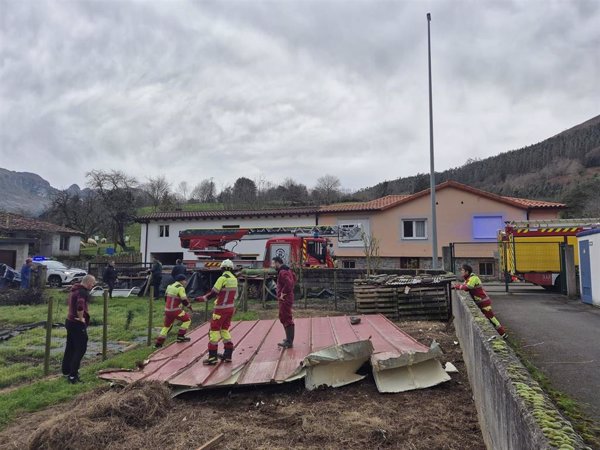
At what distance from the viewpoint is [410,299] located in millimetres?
12539

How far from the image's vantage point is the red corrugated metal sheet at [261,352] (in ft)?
21.3

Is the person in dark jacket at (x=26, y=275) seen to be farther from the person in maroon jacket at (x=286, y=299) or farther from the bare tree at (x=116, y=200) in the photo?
the bare tree at (x=116, y=200)

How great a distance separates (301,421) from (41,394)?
12.9 feet

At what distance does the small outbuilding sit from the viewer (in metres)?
12.4

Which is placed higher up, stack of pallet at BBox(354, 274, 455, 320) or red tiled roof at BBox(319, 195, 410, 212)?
red tiled roof at BBox(319, 195, 410, 212)

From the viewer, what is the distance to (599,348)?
7.43 m

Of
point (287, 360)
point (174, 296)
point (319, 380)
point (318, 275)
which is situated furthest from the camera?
point (318, 275)

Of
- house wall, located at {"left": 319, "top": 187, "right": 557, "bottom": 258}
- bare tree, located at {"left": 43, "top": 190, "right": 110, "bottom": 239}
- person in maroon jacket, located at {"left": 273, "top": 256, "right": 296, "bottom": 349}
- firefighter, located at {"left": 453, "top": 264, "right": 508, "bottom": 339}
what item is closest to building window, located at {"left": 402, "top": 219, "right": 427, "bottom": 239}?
house wall, located at {"left": 319, "top": 187, "right": 557, "bottom": 258}

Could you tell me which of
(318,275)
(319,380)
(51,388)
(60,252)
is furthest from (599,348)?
(60,252)

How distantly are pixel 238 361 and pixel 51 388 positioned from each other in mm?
2796

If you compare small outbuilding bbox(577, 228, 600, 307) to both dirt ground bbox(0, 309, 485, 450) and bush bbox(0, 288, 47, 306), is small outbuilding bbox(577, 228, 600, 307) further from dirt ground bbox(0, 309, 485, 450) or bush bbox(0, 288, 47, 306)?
bush bbox(0, 288, 47, 306)

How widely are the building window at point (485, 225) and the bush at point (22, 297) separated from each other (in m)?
23.8

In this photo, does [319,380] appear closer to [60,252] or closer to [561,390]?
[561,390]

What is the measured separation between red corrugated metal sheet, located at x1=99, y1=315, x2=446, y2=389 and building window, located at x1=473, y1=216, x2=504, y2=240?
770 inches
